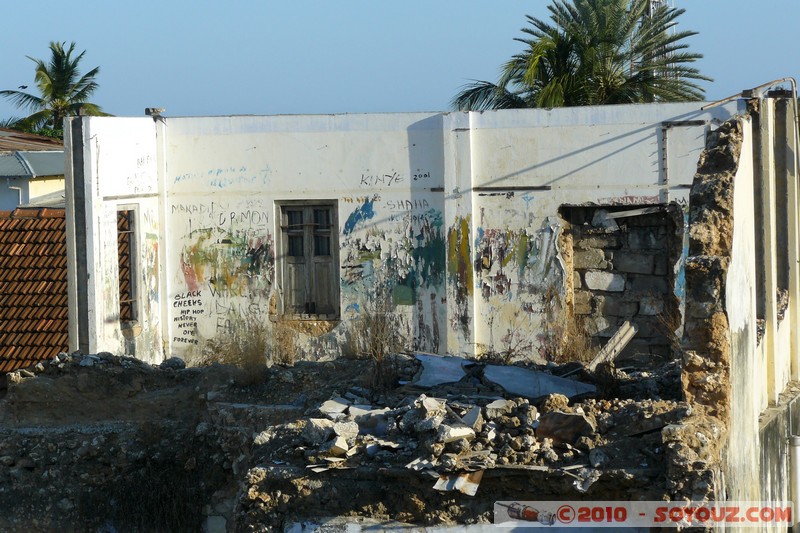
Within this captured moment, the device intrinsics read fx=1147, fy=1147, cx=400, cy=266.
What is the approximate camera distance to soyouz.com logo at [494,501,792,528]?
7016 mm

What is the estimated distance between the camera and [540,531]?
24.1ft

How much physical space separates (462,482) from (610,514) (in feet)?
3.17

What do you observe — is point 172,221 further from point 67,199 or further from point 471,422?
point 471,422

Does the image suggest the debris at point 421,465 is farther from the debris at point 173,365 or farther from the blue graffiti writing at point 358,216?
the blue graffiti writing at point 358,216

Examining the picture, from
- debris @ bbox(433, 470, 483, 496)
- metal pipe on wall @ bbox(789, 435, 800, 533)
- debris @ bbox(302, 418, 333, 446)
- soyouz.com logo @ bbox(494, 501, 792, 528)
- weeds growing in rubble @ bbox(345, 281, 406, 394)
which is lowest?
metal pipe on wall @ bbox(789, 435, 800, 533)

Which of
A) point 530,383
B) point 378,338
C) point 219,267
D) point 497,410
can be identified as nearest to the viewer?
point 497,410

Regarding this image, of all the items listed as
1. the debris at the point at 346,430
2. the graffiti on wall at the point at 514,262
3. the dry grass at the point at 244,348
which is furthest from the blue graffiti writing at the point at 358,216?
the debris at the point at 346,430

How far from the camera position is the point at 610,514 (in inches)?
289

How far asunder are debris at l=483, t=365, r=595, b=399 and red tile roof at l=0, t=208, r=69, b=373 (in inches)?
260

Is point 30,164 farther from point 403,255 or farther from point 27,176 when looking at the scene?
point 403,255

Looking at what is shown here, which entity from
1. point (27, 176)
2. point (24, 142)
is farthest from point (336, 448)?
point (24, 142)

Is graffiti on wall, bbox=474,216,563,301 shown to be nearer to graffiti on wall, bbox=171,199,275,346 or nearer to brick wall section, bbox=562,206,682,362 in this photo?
brick wall section, bbox=562,206,682,362

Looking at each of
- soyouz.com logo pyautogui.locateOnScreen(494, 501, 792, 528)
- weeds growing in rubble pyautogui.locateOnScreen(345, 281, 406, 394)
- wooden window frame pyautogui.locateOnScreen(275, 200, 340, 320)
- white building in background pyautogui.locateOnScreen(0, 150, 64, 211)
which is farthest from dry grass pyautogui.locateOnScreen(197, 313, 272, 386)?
white building in background pyautogui.locateOnScreen(0, 150, 64, 211)

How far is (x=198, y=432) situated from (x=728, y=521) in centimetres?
557
